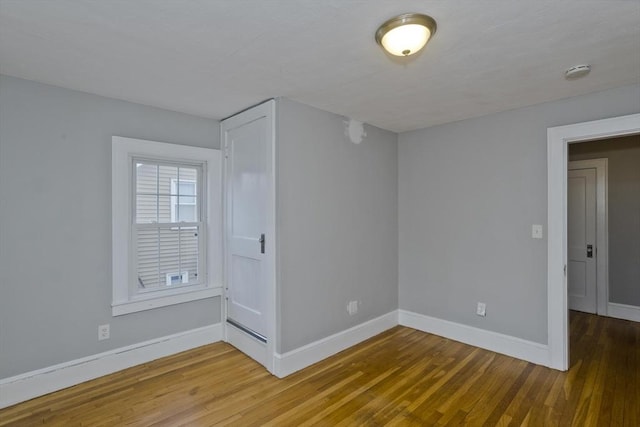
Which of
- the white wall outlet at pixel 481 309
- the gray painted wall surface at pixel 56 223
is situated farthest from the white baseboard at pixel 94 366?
the white wall outlet at pixel 481 309

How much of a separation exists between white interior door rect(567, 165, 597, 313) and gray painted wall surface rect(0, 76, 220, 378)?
17.7ft

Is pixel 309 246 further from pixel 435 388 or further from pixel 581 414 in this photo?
pixel 581 414

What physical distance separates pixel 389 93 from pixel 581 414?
277 centimetres

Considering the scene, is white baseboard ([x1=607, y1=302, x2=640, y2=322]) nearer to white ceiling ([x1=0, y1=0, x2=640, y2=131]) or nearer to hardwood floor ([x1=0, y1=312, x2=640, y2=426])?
hardwood floor ([x1=0, y1=312, x2=640, y2=426])

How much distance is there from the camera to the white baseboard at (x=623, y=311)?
4035 mm

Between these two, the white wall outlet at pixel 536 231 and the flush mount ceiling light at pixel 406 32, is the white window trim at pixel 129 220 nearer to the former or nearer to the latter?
the flush mount ceiling light at pixel 406 32

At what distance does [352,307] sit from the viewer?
3463 millimetres

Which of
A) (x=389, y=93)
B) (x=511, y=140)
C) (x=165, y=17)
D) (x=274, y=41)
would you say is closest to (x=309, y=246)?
(x=389, y=93)

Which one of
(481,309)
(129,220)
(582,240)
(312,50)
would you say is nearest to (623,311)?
(582,240)

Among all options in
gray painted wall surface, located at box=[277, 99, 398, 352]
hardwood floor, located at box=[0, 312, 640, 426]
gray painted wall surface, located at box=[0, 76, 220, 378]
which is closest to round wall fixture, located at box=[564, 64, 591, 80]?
gray painted wall surface, located at box=[277, 99, 398, 352]

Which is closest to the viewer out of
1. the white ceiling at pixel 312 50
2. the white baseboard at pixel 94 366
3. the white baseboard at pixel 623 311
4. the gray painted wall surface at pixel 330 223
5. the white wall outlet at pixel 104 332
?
the white ceiling at pixel 312 50

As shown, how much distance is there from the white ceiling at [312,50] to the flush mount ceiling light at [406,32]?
44mm

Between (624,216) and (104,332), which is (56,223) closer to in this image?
(104,332)

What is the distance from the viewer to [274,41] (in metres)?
1.89
